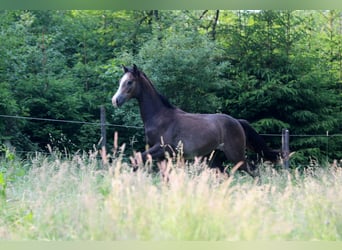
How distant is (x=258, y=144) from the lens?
8273mm

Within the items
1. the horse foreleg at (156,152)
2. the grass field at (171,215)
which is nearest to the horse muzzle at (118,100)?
the horse foreleg at (156,152)

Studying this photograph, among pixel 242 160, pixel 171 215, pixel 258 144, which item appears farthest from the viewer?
pixel 258 144

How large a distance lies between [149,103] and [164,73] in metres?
2.69

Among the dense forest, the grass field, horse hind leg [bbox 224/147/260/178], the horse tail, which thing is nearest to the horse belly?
horse hind leg [bbox 224/147/260/178]

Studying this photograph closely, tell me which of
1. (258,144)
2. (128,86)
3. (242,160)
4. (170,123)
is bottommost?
(242,160)

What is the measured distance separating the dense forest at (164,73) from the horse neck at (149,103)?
196 centimetres

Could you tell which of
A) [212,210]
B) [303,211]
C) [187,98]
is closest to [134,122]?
[187,98]

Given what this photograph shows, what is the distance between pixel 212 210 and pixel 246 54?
9490 mm

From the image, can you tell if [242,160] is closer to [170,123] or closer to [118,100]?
A: [170,123]

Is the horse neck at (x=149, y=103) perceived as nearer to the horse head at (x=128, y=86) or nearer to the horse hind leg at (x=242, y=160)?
the horse head at (x=128, y=86)

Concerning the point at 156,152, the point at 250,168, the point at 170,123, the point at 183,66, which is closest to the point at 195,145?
the point at 170,123

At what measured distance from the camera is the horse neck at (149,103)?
7.62m

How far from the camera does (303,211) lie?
12.9ft

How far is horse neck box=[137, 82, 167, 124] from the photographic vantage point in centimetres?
762
